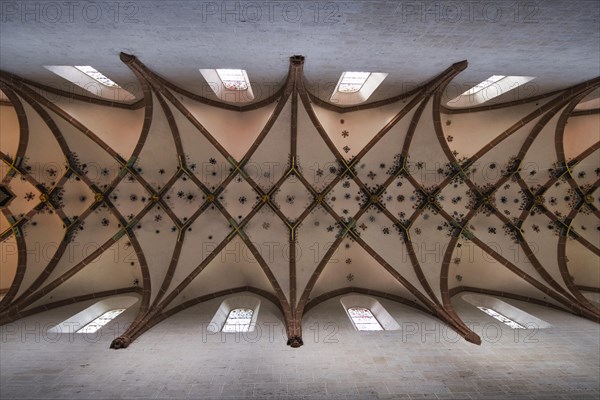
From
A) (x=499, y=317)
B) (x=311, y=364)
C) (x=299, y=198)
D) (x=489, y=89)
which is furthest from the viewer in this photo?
(x=299, y=198)

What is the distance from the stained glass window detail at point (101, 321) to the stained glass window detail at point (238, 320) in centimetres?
385

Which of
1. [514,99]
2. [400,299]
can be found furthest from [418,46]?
[400,299]

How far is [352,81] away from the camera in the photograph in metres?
10.9

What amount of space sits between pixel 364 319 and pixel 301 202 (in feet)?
15.8

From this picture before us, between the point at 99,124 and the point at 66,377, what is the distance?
7.92m

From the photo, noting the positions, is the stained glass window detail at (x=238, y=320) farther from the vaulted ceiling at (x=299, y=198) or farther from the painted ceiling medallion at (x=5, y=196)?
the painted ceiling medallion at (x=5, y=196)

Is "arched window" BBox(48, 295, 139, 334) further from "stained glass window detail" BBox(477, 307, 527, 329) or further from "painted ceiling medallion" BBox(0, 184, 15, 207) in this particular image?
"stained glass window detail" BBox(477, 307, 527, 329)

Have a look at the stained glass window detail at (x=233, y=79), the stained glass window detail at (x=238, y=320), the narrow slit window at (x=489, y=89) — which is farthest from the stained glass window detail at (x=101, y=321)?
the narrow slit window at (x=489, y=89)

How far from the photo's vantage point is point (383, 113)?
35.9ft

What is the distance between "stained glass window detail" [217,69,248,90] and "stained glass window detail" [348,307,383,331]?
9.11 metres

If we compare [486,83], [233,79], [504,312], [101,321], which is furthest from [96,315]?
[486,83]

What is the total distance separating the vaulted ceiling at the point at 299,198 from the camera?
10.3m

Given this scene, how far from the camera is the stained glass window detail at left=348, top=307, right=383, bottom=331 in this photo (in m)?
9.88

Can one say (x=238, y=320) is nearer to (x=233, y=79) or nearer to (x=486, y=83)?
(x=233, y=79)
